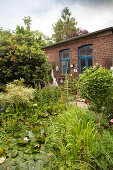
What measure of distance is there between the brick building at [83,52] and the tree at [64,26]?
13.7m

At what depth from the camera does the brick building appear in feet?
24.8

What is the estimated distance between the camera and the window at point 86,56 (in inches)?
338

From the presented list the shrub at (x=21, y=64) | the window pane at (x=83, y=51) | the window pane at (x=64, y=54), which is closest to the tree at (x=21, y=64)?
the shrub at (x=21, y=64)

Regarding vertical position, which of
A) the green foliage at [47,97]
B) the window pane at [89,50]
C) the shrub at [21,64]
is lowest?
the green foliage at [47,97]

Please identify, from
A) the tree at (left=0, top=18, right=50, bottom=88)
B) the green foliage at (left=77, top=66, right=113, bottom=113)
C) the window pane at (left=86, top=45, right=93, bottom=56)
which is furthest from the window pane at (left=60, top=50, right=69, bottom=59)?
the green foliage at (left=77, top=66, right=113, bottom=113)

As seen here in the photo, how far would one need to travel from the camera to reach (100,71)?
2.68m

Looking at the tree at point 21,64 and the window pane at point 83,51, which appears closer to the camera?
the tree at point 21,64

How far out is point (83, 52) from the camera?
29.7 ft

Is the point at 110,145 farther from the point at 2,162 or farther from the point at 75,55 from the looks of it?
the point at 75,55

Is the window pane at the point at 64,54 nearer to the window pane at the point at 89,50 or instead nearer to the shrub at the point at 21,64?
the window pane at the point at 89,50

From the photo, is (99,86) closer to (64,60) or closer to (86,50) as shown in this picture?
(86,50)

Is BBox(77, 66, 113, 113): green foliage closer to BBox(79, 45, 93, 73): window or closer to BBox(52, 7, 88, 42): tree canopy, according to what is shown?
BBox(79, 45, 93, 73): window

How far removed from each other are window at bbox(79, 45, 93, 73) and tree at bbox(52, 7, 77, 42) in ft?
53.5

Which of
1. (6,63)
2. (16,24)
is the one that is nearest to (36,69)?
(6,63)
